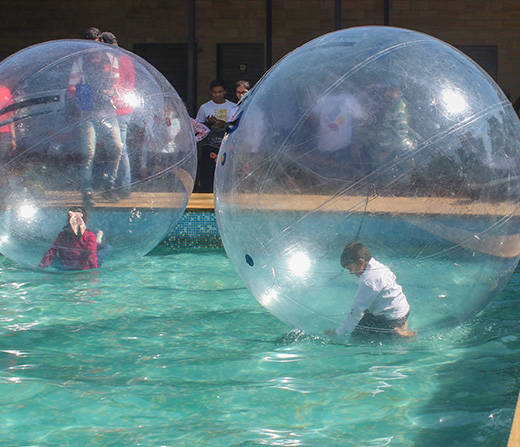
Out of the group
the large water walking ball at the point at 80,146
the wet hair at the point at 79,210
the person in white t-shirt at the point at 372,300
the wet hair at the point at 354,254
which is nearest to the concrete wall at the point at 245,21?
the large water walking ball at the point at 80,146

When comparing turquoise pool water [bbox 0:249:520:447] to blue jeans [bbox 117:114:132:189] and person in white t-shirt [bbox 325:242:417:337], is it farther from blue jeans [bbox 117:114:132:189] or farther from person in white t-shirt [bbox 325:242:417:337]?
blue jeans [bbox 117:114:132:189]

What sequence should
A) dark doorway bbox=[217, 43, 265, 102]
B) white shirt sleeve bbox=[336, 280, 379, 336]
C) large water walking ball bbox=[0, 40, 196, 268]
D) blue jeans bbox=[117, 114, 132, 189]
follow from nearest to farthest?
white shirt sleeve bbox=[336, 280, 379, 336], large water walking ball bbox=[0, 40, 196, 268], blue jeans bbox=[117, 114, 132, 189], dark doorway bbox=[217, 43, 265, 102]

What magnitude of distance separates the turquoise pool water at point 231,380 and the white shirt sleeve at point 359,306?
8.5 inches

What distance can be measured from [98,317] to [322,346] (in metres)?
1.49

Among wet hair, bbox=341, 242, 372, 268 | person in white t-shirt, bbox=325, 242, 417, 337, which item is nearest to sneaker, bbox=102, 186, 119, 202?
person in white t-shirt, bbox=325, 242, 417, 337

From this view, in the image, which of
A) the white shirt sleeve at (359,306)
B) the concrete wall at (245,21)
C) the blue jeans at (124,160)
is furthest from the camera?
the concrete wall at (245,21)

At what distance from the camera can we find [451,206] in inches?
127

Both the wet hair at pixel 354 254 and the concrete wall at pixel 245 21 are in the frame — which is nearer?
the wet hair at pixel 354 254

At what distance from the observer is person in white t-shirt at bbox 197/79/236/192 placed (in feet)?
31.1

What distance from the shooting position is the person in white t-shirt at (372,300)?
3.21 meters

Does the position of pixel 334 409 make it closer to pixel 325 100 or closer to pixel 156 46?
pixel 325 100

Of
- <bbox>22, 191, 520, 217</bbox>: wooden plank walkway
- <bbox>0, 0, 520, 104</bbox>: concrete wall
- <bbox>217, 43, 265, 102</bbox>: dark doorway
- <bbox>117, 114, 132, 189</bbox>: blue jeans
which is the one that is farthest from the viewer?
<bbox>217, 43, 265, 102</bbox>: dark doorway

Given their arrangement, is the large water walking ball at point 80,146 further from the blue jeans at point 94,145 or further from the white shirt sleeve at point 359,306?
the white shirt sleeve at point 359,306

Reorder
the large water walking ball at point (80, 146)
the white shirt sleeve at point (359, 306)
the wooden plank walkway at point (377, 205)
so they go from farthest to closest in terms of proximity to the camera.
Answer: the large water walking ball at point (80, 146) → the white shirt sleeve at point (359, 306) → the wooden plank walkway at point (377, 205)
